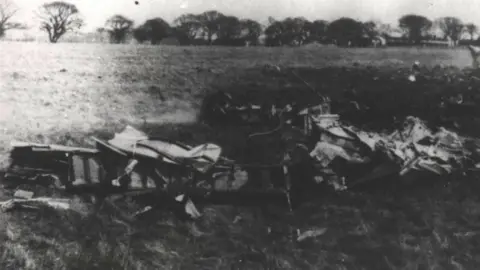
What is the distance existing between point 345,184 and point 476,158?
0.77 meters

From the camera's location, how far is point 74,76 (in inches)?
81.8

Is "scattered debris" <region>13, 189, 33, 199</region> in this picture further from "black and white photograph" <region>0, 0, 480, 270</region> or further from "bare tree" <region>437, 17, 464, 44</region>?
"bare tree" <region>437, 17, 464, 44</region>

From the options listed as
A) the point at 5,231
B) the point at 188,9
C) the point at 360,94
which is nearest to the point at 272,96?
the point at 360,94

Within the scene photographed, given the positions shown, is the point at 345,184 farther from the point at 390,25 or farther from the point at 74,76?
the point at 74,76

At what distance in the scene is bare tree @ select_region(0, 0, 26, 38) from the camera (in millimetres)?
2104

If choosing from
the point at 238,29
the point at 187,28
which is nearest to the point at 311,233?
the point at 238,29

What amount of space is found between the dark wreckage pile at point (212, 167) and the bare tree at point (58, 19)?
0.64m

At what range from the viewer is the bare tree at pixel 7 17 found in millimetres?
2104

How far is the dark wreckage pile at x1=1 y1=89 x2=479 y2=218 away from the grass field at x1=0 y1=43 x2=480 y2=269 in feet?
0.24

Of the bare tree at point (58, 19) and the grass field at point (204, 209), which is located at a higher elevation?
the bare tree at point (58, 19)

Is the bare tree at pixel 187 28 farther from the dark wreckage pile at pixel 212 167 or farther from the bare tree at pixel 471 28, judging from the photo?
the bare tree at pixel 471 28

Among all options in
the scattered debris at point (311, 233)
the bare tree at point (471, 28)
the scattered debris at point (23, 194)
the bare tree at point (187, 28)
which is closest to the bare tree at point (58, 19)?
the bare tree at point (187, 28)

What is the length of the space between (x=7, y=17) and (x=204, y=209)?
1.54 meters

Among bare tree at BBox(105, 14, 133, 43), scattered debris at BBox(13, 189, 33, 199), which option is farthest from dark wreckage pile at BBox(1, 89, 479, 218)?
bare tree at BBox(105, 14, 133, 43)
